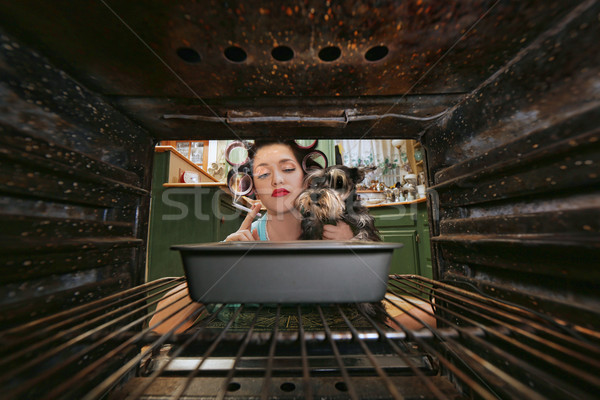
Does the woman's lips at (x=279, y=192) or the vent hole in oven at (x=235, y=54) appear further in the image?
the woman's lips at (x=279, y=192)

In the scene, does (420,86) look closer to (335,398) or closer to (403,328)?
(403,328)

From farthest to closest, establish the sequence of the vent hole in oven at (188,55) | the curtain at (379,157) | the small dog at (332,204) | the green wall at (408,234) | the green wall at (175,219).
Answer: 1. the curtain at (379,157)
2. the green wall at (408,234)
3. the green wall at (175,219)
4. the small dog at (332,204)
5. the vent hole in oven at (188,55)

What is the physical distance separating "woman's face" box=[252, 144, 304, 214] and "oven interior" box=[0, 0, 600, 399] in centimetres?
53

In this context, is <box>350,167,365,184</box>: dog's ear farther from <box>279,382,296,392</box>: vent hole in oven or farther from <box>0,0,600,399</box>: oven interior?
<box>279,382,296,392</box>: vent hole in oven

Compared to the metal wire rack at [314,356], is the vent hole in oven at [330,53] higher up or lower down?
higher up

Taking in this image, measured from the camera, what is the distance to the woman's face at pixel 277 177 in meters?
1.15

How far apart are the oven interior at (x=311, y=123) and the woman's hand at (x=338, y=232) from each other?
20.1 inches

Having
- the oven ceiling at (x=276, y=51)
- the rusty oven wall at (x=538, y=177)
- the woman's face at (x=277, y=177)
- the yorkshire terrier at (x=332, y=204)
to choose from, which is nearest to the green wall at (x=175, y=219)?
the woman's face at (x=277, y=177)

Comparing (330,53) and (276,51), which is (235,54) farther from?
(330,53)

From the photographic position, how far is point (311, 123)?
647 millimetres

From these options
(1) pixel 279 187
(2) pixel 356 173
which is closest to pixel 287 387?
(1) pixel 279 187

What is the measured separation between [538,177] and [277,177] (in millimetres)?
918

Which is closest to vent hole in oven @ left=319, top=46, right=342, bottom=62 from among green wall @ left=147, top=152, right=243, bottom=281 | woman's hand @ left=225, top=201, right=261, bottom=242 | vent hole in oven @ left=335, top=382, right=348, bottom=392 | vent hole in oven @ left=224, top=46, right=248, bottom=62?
vent hole in oven @ left=224, top=46, right=248, bottom=62

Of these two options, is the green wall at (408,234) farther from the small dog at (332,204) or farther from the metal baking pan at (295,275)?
the metal baking pan at (295,275)
